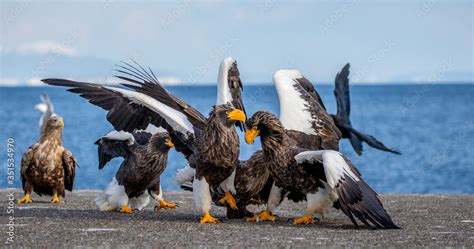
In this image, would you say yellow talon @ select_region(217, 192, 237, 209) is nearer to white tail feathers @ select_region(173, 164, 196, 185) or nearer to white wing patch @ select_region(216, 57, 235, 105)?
white tail feathers @ select_region(173, 164, 196, 185)

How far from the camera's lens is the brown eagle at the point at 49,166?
13.7m

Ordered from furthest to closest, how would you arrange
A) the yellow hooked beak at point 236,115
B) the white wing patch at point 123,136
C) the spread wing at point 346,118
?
the spread wing at point 346,118 → the white wing patch at point 123,136 → the yellow hooked beak at point 236,115

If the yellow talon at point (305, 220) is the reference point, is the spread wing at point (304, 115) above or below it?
above

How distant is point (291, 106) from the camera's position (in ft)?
40.3

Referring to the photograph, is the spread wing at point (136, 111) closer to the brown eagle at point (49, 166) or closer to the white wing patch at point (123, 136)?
the white wing patch at point (123, 136)

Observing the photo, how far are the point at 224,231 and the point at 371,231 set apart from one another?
1.55m

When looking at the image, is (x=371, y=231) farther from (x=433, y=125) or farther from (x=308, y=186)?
(x=433, y=125)

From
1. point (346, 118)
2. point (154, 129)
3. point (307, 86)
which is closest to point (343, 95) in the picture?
point (346, 118)

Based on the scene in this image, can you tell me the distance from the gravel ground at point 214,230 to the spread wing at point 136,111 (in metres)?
1.05

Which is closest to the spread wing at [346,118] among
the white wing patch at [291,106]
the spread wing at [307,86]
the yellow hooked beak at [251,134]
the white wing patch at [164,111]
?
the spread wing at [307,86]

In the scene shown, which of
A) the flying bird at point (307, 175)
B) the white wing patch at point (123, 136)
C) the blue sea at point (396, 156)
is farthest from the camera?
the blue sea at point (396, 156)

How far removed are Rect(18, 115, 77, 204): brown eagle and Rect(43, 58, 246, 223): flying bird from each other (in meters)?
2.41

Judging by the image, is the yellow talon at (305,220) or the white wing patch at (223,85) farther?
the white wing patch at (223,85)

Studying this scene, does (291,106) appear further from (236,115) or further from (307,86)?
(236,115)
